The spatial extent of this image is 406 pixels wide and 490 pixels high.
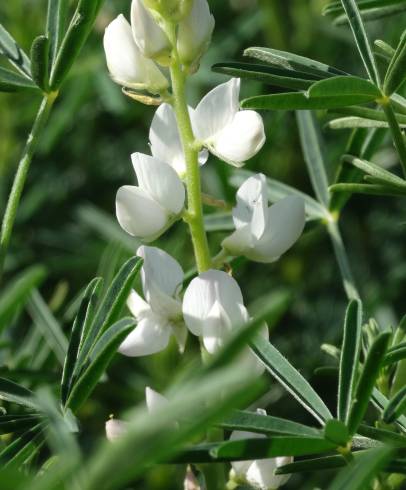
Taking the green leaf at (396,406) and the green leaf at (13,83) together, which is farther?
the green leaf at (13,83)

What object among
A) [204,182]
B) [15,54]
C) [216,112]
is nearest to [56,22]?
[15,54]

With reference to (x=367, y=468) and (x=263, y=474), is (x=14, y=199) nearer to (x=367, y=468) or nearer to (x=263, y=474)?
(x=263, y=474)

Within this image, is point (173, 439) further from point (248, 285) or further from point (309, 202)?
point (248, 285)

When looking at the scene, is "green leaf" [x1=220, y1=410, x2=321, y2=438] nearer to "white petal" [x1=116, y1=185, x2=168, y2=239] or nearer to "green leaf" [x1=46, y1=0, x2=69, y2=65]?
"white petal" [x1=116, y1=185, x2=168, y2=239]

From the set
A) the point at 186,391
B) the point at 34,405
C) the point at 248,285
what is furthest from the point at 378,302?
the point at 186,391

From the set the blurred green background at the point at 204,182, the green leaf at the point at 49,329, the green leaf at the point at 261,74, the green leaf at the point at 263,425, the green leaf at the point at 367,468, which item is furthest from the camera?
the blurred green background at the point at 204,182

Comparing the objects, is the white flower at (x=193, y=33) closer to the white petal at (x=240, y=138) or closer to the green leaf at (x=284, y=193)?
the white petal at (x=240, y=138)

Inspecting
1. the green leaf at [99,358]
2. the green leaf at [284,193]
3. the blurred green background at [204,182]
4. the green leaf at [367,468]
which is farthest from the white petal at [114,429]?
the blurred green background at [204,182]

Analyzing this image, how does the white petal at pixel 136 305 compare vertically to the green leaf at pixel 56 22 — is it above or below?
below
